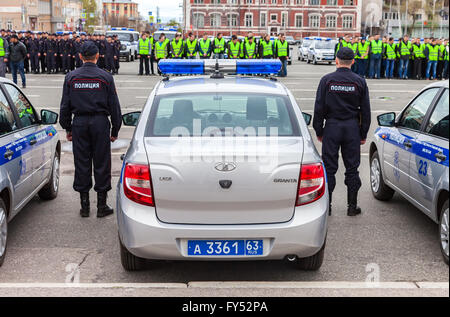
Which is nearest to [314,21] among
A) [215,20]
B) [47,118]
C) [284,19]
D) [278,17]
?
[284,19]

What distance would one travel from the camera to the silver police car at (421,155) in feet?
17.0

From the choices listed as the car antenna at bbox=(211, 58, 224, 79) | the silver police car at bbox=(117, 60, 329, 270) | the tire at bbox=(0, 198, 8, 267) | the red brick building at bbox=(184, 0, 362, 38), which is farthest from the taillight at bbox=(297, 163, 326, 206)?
the red brick building at bbox=(184, 0, 362, 38)

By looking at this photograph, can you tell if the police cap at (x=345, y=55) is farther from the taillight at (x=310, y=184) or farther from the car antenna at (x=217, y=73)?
the taillight at (x=310, y=184)

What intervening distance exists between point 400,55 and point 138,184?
24.2 metres

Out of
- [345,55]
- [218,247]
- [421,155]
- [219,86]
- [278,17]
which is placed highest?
[278,17]

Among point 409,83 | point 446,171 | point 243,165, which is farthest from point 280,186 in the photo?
point 409,83

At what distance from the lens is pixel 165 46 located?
85.5ft

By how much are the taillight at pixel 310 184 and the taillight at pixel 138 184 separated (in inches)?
41.7

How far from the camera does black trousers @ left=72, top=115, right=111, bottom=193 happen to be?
628 cm

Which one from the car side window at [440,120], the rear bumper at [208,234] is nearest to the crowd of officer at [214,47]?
the car side window at [440,120]

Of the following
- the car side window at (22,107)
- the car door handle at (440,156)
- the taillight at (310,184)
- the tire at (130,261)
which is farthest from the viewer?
the car side window at (22,107)

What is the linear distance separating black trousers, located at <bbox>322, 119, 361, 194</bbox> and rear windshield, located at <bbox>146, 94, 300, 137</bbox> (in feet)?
4.42

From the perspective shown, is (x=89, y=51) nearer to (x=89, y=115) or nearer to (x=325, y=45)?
(x=89, y=115)

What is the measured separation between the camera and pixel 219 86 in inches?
208
